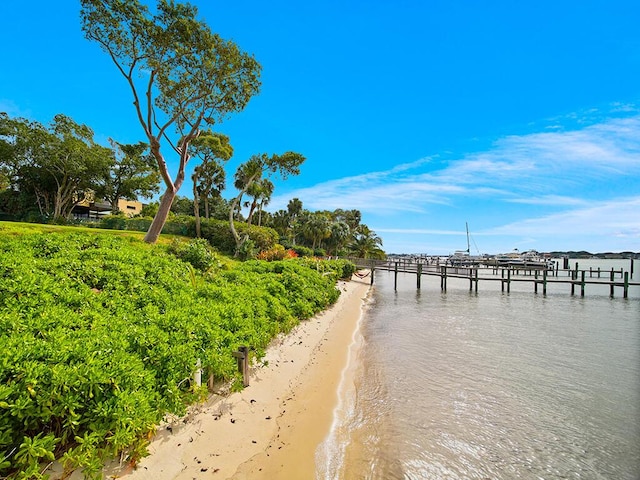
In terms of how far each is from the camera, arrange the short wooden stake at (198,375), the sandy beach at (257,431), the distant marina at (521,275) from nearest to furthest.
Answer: the sandy beach at (257,431)
the short wooden stake at (198,375)
the distant marina at (521,275)

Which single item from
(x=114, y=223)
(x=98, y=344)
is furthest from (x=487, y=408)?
(x=114, y=223)

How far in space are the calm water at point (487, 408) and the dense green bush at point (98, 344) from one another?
2299 millimetres

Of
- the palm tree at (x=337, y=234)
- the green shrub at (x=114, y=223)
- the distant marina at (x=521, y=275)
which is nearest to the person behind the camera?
the distant marina at (x=521, y=275)

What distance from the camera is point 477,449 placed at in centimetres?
488

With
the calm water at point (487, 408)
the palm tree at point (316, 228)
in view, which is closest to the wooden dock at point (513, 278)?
the palm tree at point (316, 228)

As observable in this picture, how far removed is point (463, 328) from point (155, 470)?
12603 mm

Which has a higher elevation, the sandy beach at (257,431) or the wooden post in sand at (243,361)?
the wooden post in sand at (243,361)

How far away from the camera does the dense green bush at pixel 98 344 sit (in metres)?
2.85

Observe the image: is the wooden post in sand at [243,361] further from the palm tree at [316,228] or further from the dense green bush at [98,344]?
the palm tree at [316,228]

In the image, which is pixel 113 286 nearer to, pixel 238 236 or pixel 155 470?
pixel 155 470

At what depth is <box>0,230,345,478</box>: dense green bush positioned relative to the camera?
2846mm

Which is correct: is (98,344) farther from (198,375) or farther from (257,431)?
(257,431)

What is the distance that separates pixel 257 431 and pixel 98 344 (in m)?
2.50

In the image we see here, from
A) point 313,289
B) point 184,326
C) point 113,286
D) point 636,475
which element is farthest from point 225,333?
point 313,289
